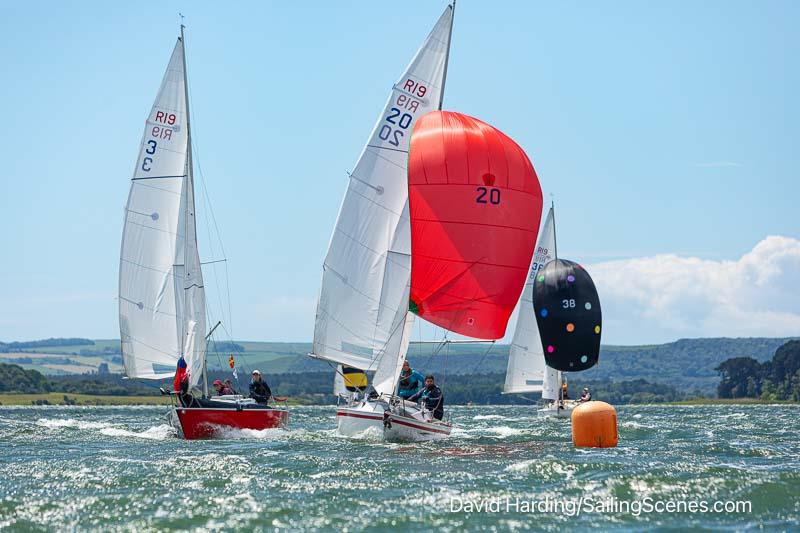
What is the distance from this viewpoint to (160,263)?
114 ft

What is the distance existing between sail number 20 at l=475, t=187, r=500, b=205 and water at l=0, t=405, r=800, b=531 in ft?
20.7

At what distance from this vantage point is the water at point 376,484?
15562 millimetres

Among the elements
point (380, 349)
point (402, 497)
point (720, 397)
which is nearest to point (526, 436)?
point (380, 349)

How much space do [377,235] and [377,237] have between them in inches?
2.3

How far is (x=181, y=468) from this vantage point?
2184 cm

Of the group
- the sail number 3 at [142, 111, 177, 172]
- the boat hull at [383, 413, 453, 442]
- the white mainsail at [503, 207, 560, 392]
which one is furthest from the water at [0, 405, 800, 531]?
the white mainsail at [503, 207, 560, 392]

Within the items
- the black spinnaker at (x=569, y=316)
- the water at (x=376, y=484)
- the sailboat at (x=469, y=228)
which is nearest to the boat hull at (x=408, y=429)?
the sailboat at (x=469, y=228)

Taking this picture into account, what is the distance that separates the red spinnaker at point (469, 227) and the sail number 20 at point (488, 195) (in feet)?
0.08

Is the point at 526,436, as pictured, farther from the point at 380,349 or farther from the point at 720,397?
the point at 720,397

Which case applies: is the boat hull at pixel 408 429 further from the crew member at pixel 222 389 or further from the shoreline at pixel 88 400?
the shoreline at pixel 88 400

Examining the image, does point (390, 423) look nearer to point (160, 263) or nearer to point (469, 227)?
point (469, 227)

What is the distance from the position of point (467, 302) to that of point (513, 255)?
1.72 metres

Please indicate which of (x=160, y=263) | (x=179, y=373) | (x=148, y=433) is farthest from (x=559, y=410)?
(x=179, y=373)

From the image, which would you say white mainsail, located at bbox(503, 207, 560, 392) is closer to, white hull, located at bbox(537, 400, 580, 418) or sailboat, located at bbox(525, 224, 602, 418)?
white hull, located at bbox(537, 400, 580, 418)
